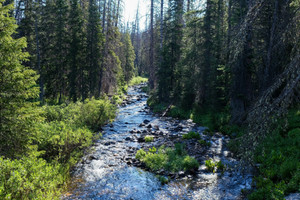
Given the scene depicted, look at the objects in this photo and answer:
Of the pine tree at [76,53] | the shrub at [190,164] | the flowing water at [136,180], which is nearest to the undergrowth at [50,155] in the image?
the flowing water at [136,180]

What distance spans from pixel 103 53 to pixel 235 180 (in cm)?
1830

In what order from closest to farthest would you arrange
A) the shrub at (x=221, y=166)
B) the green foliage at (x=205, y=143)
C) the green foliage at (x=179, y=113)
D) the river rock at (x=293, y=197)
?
the river rock at (x=293, y=197) < the shrub at (x=221, y=166) < the green foliage at (x=205, y=143) < the green foliage at (x=179, y=113)

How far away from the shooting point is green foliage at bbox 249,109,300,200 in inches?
222

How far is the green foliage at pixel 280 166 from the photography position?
563 centimetres

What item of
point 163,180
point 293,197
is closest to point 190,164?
point 163,180

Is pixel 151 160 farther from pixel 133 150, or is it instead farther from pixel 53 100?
pixel 53 100

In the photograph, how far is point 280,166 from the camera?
22.3 ft

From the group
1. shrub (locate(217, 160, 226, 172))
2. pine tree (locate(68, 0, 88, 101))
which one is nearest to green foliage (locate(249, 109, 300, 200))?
shrub (locate(217, 160, 226, 172))

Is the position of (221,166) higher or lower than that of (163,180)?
higher

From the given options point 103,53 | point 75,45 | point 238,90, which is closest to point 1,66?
point 238,90

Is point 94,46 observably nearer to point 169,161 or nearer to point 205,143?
point 205,143

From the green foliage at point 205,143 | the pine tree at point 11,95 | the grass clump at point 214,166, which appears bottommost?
the grass clump at point 214,166

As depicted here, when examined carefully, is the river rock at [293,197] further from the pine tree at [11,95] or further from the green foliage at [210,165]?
the pine tree at [11,95]

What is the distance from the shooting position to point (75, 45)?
62.4ft
